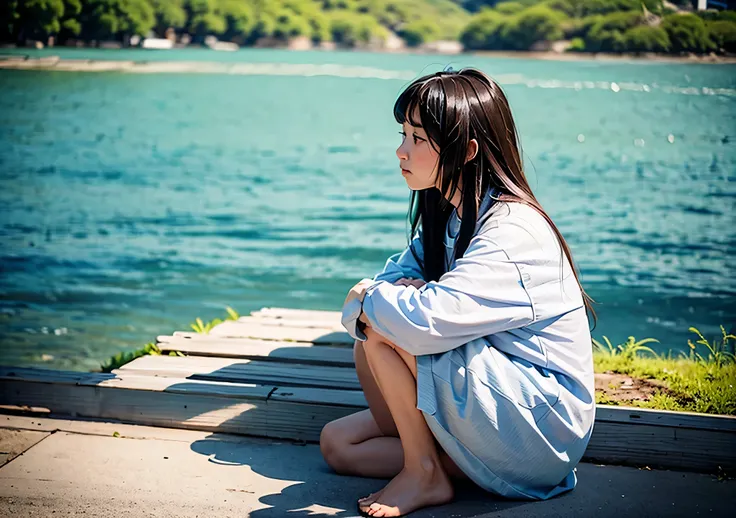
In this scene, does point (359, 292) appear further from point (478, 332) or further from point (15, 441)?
point (15, 441)

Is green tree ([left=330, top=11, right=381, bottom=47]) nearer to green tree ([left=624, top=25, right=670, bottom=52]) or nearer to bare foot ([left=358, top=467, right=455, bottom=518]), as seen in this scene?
green tree ([left=624, top=25, right=670, bottom=52])

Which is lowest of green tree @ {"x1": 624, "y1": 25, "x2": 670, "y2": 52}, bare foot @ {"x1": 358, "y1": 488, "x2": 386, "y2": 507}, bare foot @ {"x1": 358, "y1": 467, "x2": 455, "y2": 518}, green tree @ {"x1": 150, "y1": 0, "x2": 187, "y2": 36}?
bare foot @ {"x1": 358, "y1": 488, "x2": 386, "y2": 507}

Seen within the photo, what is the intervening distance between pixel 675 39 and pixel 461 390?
4784 millimetres

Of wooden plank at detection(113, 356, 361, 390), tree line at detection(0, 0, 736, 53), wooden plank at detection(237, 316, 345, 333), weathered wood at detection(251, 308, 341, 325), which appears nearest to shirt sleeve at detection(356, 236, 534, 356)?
wooden plank at detection(113, 356, 361, 390)

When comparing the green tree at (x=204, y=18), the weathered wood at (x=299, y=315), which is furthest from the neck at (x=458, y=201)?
the green tree at (x=204, y=18)

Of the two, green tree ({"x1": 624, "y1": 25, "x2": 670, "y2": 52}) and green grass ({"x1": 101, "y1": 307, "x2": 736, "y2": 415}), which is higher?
green tree ({"x1": 624, "y1": 25, "x2": 670, "y2": 52})

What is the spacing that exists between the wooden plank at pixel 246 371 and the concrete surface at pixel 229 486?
0.31 meters

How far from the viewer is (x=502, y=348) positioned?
2.30m

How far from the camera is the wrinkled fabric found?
222 centimetres

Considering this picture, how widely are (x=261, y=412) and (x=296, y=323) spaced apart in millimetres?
1201

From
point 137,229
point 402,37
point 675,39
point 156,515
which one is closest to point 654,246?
point 675,39

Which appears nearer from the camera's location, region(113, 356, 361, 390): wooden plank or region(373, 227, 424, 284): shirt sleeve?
region(373, 227, 424, 284): shirt sleeve

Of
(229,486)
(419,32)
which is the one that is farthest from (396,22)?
(229,486)

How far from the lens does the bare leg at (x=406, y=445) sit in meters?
2.30
